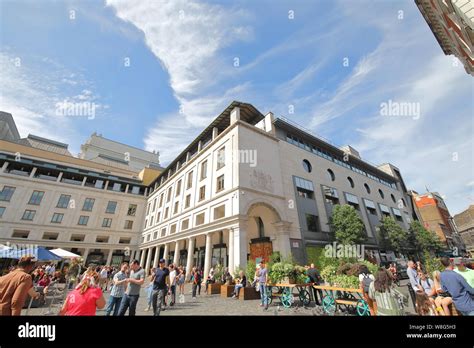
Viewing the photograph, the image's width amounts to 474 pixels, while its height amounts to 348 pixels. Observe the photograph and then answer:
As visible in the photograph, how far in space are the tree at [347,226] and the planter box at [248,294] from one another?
1486 centimetres

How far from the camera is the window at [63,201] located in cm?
3594

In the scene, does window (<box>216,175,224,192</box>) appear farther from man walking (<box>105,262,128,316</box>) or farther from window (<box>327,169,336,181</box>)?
window (<box>327,169,336,181</box>)

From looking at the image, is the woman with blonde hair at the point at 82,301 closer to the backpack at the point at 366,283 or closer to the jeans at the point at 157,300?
the jeans at the point at 157,300

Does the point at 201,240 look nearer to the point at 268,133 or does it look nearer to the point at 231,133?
the point at 231,133

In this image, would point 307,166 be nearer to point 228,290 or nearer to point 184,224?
point 184,224

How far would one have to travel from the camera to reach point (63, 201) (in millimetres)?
36406

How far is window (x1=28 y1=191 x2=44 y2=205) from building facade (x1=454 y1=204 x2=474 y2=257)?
9174cm

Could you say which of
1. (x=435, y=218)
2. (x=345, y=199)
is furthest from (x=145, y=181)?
(x=435, y=218)

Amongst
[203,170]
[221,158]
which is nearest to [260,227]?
[221,158]

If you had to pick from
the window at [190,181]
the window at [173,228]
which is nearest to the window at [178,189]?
the window at [190,181]

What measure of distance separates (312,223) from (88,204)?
40.2m

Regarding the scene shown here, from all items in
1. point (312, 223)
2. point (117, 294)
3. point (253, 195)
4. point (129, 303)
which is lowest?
point (129, 303)

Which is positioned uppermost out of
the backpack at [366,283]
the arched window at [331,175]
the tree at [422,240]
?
the arched window at [331,175]
